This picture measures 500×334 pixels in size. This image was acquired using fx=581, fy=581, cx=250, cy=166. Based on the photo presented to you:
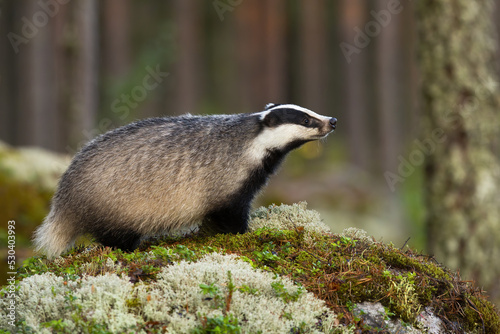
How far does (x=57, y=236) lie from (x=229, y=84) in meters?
36.5

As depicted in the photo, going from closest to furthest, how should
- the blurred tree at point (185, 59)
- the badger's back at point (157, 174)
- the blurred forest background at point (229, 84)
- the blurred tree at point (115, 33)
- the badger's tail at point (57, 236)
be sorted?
1. the badger's back at point (157, 174)
2. the badger's tail at point (57, 236)
3. the blurred forest background at point (229, 84)
4. the blurred tree at point (185, 59)
5. the blurred tree at point (115, 33)

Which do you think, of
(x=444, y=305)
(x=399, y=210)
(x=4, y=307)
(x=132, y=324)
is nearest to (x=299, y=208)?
(x=444, y=305)

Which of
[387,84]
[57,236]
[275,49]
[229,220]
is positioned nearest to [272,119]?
[229,220]

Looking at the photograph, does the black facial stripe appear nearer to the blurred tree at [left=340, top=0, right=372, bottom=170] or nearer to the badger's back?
the badger's back

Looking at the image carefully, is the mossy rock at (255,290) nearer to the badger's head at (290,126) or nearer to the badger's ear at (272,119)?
the badger's head at (290,126)

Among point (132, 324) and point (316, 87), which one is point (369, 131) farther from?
point (132, 324)

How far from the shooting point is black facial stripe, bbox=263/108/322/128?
571 centimetres

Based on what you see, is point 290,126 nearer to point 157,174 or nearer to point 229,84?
point 157,174

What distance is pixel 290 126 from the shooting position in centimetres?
574

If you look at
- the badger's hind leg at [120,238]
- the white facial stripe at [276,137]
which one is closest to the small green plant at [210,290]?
the badger's hind leg at [120,238]

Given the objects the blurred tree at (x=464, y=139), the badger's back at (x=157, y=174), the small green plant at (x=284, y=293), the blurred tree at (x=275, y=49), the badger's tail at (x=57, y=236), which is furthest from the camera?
the blurred tree at (x=275, y=49)

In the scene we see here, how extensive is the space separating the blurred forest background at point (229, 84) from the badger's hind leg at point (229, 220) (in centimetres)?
365

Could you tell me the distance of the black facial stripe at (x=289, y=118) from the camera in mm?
5707

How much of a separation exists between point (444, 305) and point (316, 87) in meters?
27.0
